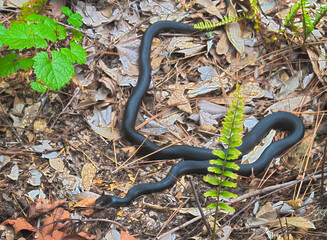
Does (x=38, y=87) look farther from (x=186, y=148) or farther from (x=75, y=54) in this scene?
(x=186, y=148)

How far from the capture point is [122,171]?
4117 millimetres

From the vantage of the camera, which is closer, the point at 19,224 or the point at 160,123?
the point at 19,224

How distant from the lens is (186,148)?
4.35 meters

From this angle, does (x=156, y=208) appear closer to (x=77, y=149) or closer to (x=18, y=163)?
(x=77, y=149)

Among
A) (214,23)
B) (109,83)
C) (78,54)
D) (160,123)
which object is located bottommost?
(160,123)

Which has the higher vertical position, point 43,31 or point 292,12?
point 292,12

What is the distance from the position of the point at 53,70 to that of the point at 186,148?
6.32 ft

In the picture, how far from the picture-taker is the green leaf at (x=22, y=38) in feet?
11.6

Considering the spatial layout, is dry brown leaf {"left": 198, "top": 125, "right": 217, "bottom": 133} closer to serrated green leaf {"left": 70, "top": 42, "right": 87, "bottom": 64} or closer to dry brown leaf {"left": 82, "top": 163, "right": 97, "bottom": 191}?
dry brown leaf {"left": 82, "top": 163, "right": 97, "bottom": 191}

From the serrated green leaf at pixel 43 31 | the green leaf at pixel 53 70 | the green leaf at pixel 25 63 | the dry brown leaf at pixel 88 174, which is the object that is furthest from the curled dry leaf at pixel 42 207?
the serrated green leaf at pixel 43 31

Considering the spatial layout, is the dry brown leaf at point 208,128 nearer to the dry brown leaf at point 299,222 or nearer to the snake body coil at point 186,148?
the snake body coil at point 186,148

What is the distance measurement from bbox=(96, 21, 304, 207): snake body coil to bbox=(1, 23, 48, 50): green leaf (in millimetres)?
1536

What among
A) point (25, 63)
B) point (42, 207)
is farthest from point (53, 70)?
point (42, 207)

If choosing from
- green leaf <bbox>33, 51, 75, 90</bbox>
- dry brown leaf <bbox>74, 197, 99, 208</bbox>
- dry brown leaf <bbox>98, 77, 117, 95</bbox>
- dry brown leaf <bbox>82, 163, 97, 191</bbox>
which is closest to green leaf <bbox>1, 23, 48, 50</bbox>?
green leaf <bbox>33, 51, 75, 90</bbox>
